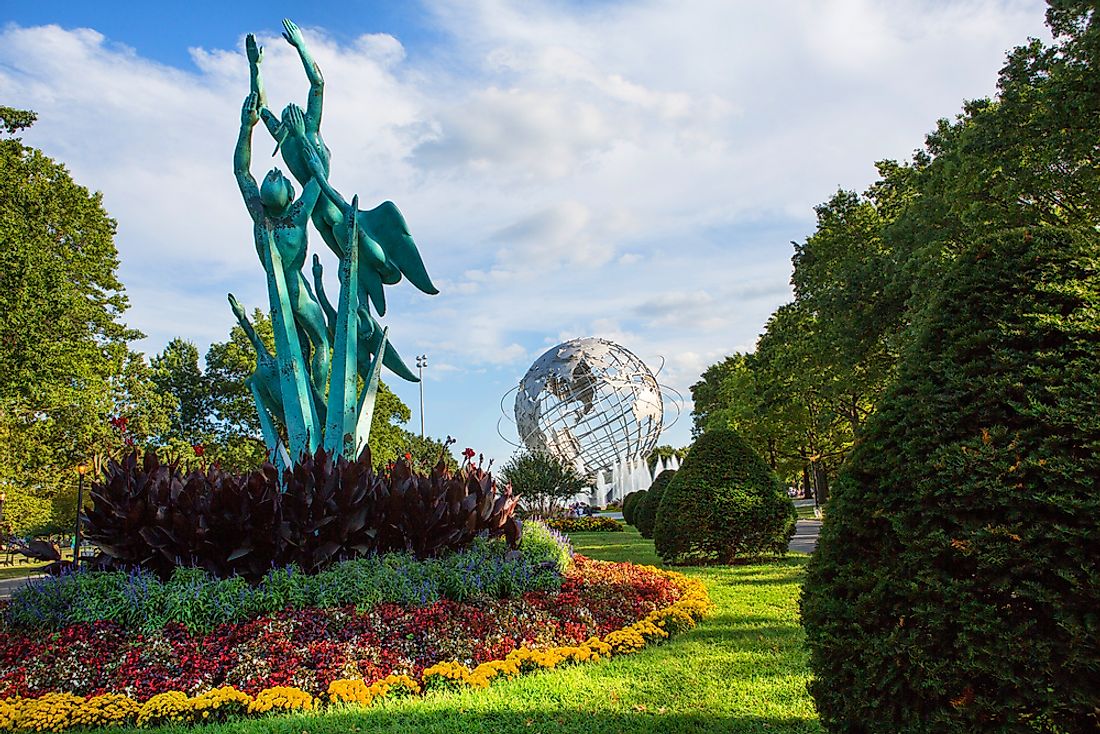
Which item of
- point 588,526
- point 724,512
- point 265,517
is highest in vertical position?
point 265,517

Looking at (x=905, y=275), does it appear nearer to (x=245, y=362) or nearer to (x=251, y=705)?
(x=251, y=705)

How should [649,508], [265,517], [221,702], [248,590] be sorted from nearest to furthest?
[221,702] → [248,590] → [265,517] → [649,508]

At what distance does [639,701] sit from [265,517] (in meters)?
4.11

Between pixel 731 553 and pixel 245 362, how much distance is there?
29093 mm

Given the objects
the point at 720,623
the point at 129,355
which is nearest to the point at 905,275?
the point at 720,623

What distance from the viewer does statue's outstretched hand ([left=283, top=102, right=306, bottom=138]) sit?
1102cm

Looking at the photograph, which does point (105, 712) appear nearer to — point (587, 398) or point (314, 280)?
point (314, 280)

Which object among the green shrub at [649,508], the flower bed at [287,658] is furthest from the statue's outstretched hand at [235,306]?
the green shrub at [649,508]

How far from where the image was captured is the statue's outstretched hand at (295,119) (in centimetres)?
1102

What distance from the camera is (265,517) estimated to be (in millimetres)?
7191

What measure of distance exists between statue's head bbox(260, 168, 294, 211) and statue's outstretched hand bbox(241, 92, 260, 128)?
0.74 m

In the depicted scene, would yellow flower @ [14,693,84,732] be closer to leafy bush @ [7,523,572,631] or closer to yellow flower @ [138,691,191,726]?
yellow flower @ [138,691,191,726]

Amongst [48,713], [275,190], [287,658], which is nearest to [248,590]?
[287,658]

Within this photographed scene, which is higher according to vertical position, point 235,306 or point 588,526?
point 235,306
